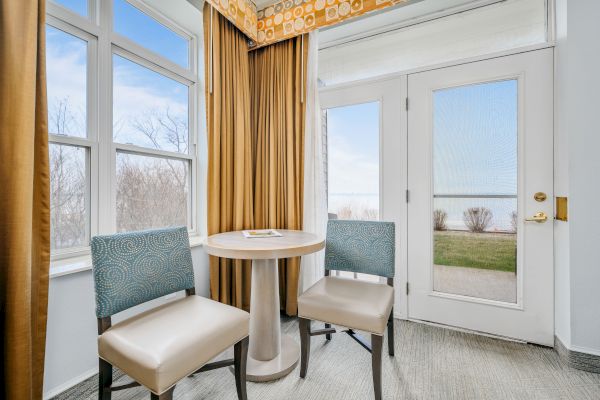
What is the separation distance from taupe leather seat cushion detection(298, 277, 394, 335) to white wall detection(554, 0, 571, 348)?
3.74ft

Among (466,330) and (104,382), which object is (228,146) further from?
(466,330)

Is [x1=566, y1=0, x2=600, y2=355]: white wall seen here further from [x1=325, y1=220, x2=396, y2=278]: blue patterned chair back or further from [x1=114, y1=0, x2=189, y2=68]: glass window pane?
[x1=114, y1=0, x2=189, y2=68]: glass window pane

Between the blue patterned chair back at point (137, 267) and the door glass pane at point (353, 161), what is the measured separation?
1428mm

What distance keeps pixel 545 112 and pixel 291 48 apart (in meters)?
1.98

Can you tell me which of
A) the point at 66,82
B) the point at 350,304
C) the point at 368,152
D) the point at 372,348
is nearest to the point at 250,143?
the point at 368,152

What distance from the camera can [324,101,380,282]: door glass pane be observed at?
234cm

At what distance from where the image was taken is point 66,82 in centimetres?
156

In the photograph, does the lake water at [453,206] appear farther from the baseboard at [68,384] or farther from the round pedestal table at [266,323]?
the baseboard at [68,384]

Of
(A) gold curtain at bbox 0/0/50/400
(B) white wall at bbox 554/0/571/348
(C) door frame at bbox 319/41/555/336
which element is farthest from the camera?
(C) door frame at bbox 319/41/555/336

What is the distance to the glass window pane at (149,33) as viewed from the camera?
184cm

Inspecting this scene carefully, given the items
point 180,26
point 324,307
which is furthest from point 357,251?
point 180,26

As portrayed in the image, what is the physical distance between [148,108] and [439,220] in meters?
2.42

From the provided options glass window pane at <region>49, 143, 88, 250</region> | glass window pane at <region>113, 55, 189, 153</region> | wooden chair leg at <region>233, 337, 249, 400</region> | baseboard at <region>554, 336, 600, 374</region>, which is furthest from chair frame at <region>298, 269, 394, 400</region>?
glass window pane at <region>113, 55, 189, 153</region>

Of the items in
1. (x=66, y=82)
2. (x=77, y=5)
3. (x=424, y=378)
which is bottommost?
(x=424, y=378)
